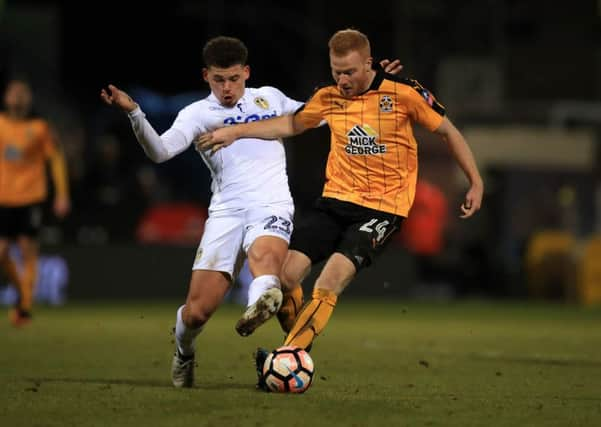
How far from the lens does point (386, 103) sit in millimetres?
8312

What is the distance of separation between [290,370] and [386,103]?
175cm

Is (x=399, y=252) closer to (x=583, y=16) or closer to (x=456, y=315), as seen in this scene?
(x=456, y=315)

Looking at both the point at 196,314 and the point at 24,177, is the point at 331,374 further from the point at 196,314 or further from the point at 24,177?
the point at 24,177

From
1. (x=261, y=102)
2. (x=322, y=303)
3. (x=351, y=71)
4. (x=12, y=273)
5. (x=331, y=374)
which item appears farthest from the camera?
(x=12, y=273)

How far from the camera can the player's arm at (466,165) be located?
26.3 feet

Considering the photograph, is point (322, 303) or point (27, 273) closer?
point (322, 303)

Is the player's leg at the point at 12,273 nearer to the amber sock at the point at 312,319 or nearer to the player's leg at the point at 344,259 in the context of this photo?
the player's leg at the point at 344,259

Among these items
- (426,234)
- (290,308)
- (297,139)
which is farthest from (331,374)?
(297,139)

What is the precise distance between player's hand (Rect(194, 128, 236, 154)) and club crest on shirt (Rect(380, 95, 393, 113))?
925 millimetres

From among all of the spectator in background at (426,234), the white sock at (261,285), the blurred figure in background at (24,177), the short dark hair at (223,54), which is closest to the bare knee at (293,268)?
the white sock at (261,285)

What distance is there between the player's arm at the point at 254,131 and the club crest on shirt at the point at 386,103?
51 centimetres

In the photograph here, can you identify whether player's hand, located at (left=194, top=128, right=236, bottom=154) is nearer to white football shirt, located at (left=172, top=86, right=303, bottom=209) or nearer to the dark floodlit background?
white football shirt, located at (left=172, top=86, right=303, bottom=209)

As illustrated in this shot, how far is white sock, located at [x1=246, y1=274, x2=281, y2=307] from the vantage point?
7742 mm

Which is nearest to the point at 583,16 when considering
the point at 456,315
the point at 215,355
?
the point at 456,315
